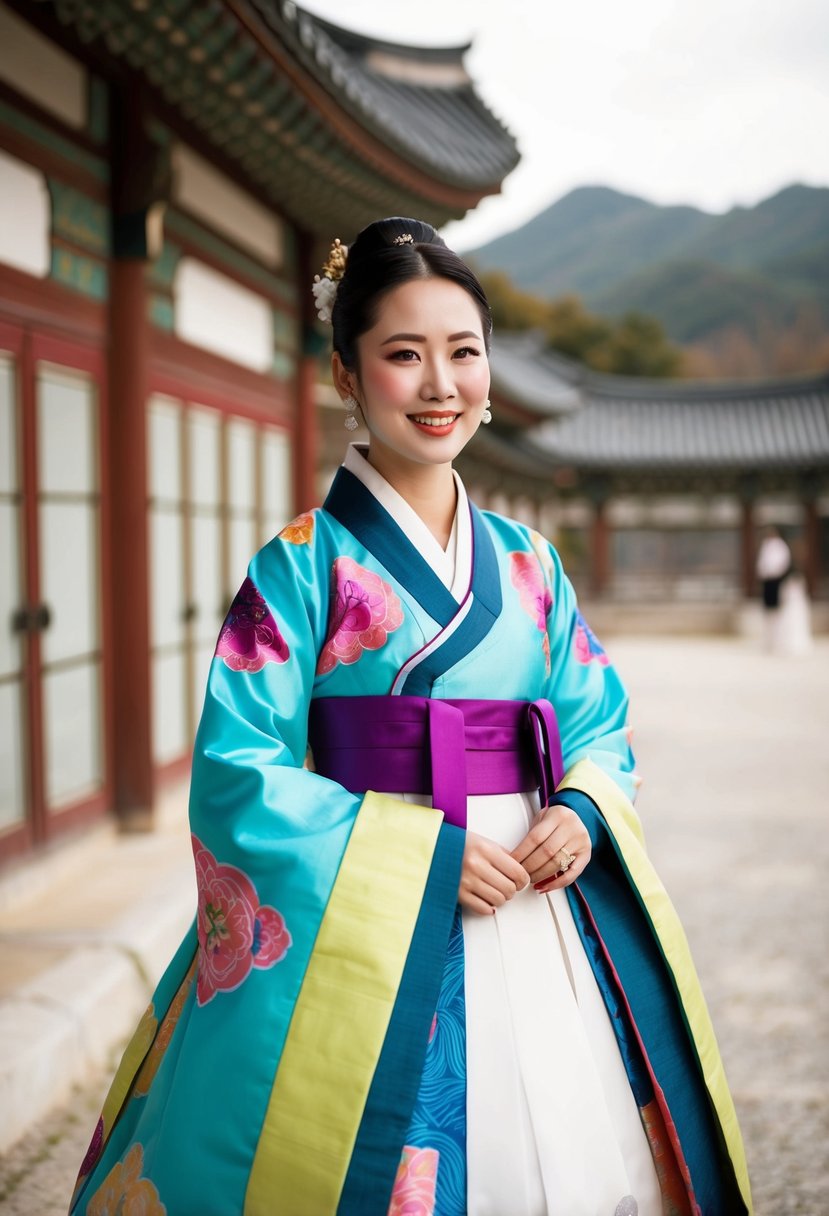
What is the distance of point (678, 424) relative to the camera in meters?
25.7

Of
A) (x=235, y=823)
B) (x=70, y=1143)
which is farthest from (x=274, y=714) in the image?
(x=70, y=1143)

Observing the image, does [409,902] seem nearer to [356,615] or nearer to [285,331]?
[356,615]

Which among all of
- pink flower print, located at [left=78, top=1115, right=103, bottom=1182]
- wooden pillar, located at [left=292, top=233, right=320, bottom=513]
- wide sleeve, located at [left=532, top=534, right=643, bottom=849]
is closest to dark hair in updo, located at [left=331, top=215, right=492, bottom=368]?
wide sleeve, located at [left=532, top=534, right=643, bottom=849]

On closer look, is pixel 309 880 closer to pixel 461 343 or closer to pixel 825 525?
pixel 461 343

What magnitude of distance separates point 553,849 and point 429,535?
530 mm

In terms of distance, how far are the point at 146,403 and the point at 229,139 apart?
1.28 meters

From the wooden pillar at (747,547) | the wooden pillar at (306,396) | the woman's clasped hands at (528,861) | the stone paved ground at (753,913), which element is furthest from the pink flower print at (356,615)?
the wooden pillar at (747,547)

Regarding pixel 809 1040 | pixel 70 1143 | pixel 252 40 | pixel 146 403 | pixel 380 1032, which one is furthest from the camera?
pixel 146 403

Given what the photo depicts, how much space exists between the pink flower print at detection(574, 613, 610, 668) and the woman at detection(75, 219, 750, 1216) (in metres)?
0.07

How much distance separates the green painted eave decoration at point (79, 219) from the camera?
14.6ft

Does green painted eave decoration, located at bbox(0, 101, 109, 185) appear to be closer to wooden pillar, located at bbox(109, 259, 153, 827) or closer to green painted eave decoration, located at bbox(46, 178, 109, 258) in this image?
green painted eave decoration, located at bbox(46, 178, 109, 258)

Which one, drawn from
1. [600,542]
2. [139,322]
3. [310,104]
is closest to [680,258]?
[600,542]

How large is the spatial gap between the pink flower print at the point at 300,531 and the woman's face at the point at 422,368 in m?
0.18

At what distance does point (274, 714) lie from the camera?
5.43 ft
